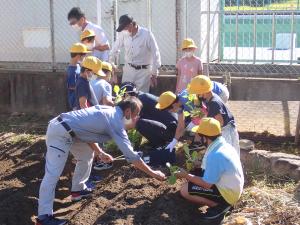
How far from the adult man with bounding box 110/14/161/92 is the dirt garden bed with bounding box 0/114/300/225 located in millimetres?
1849

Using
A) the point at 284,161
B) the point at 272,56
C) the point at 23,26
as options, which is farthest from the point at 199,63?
the point at 23,26

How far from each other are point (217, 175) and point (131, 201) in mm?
1119

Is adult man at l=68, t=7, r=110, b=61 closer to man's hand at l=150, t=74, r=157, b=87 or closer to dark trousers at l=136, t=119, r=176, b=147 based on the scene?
man's hand at l=150, t=74, r=157, b=87

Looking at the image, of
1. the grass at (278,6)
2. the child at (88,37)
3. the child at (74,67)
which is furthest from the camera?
the grass at (278,6)

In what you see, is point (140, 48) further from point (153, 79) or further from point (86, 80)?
point (86, 80)

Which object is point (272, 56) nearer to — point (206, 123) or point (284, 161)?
point (284, 161)

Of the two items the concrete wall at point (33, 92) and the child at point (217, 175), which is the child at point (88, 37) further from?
the child at point (217, 175)

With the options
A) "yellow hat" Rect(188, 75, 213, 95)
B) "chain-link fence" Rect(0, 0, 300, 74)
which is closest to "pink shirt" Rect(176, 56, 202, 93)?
"chain-link fence" Rect(0, 0, 300, 74)

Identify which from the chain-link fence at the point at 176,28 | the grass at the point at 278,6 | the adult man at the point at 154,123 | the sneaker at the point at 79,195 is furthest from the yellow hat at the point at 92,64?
the grass at the point at 278,6

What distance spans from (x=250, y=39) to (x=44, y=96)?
13.1 ft

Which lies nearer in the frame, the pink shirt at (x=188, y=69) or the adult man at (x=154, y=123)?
the adult man at (x=154, y=123)

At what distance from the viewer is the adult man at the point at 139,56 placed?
8.05m

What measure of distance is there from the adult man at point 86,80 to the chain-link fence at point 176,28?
2.76 m

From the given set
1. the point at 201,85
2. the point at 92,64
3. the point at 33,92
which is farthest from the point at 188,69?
the point at 33,92
